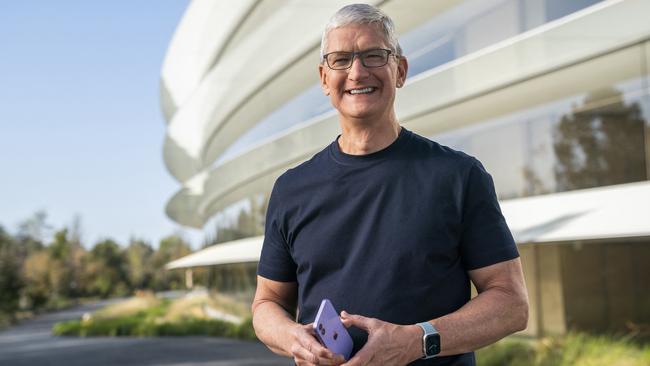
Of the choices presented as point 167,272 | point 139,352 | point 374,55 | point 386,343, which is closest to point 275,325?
point 386,343

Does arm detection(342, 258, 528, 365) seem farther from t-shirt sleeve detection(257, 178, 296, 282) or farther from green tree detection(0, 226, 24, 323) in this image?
green tree detection(0, 226, 24, 323)

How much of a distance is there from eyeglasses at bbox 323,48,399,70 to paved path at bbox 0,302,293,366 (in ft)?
50.4

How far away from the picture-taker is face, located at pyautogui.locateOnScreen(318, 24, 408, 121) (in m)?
2.21

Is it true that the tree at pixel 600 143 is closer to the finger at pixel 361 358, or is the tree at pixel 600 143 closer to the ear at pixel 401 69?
the ear at pixel 401 69

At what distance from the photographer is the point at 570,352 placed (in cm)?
1155

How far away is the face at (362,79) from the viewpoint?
7.25 ft

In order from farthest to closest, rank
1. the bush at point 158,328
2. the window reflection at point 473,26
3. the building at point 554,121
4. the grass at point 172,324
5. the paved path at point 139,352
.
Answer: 1. the grass at point 172,324
2. the bush at point 158,328
3. the paved path at point 139,352
4. the window reflection at point 473,26
5. the building at point 554,121

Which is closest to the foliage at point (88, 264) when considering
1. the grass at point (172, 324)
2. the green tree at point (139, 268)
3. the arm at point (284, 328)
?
the green tree at point (139, 268)

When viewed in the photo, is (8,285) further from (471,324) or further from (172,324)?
(471,324)

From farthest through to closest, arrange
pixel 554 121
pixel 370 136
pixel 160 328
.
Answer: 1. pixel 160 328
2. pixel 554 121
3. pixel 370 136

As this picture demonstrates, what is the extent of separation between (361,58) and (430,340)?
0.85m

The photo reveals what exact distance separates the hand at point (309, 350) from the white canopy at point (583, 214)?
27.2 ft

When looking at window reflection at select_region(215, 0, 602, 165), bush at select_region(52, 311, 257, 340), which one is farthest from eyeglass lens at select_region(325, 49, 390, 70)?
bush at select_region(52, 311, 257, 340)

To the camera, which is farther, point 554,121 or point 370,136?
point 554,121
